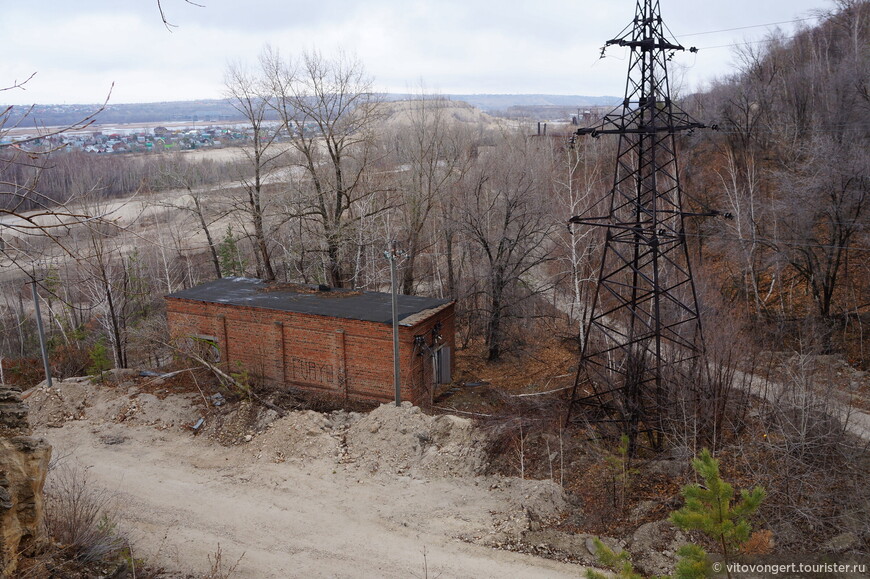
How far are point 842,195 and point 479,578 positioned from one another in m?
19.9

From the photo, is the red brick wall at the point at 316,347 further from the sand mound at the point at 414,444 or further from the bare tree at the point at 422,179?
the bare tree at the point at 422,179

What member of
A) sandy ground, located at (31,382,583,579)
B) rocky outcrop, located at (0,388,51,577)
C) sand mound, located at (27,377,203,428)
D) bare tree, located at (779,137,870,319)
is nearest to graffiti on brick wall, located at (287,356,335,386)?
sandy ground, located at (31,382,583,579)

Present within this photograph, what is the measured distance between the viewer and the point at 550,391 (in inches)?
717

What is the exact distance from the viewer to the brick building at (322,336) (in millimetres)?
16219

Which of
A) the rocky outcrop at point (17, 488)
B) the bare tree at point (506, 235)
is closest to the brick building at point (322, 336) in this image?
the bare tree at point (506, 235)

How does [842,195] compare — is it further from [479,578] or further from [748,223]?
[479,578]

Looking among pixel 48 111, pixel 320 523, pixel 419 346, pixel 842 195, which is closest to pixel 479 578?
pixel 320 523

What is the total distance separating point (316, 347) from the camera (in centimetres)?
1700

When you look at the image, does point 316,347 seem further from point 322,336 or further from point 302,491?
point 302,491

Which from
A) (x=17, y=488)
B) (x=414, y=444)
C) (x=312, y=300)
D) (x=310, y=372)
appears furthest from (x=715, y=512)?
(x=312, y=300)

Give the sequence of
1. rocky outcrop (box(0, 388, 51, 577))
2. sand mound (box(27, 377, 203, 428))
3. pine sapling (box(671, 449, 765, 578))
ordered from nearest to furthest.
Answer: pine sapling (box(671, 449, 765, 578))
rocky outcrop (box(0, 388, 51, 577))
sand mound (box(27, 377, 203, 428))

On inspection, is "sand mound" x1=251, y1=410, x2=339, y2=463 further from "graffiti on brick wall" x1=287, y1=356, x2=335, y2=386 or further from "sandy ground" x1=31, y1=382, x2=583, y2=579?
"graffiti on brick wall" x1=287, y1=356, x2=335, y2=386

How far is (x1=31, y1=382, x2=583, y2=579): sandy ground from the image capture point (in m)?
10.1

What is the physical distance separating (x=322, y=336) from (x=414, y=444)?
469 cm
